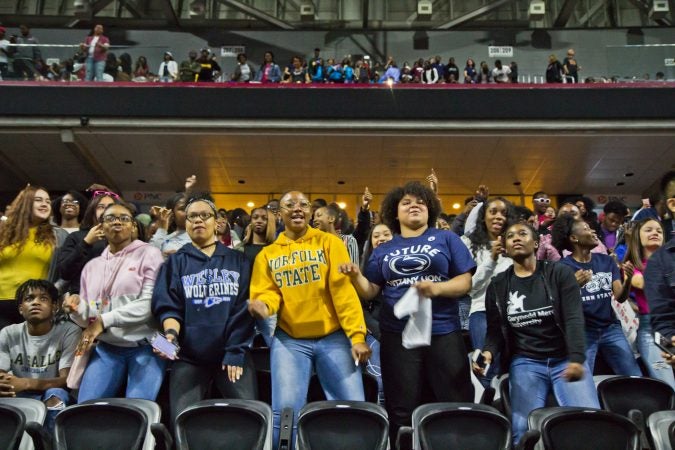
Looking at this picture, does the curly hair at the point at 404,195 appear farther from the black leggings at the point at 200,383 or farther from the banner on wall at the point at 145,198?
the banner on wall at the point at 145,198

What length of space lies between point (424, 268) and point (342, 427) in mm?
945

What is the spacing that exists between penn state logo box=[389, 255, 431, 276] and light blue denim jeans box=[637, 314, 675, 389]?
1.49 metres

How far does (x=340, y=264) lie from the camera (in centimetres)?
298

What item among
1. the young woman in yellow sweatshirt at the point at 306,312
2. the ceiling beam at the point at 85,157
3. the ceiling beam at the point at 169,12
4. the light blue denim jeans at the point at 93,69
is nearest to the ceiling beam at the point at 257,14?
the ceiling beam at the point at 169,12

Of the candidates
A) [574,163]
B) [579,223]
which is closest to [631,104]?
[574,163]

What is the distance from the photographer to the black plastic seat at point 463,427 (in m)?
2.60

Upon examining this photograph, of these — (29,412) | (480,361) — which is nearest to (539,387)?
(480,361)

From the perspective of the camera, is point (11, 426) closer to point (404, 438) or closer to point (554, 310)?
point (404, 438)

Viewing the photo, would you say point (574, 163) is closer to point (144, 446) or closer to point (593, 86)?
point (593, 86)

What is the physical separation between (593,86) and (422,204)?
34.2 feet

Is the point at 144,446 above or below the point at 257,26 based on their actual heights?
below

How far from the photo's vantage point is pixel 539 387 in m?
3.04

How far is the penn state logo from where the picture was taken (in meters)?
3.16

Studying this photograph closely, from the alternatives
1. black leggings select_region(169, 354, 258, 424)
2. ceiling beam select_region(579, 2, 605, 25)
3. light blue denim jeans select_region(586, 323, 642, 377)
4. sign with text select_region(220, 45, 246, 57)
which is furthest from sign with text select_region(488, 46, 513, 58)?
black leggings select_region(169, 354, 258, 424)
